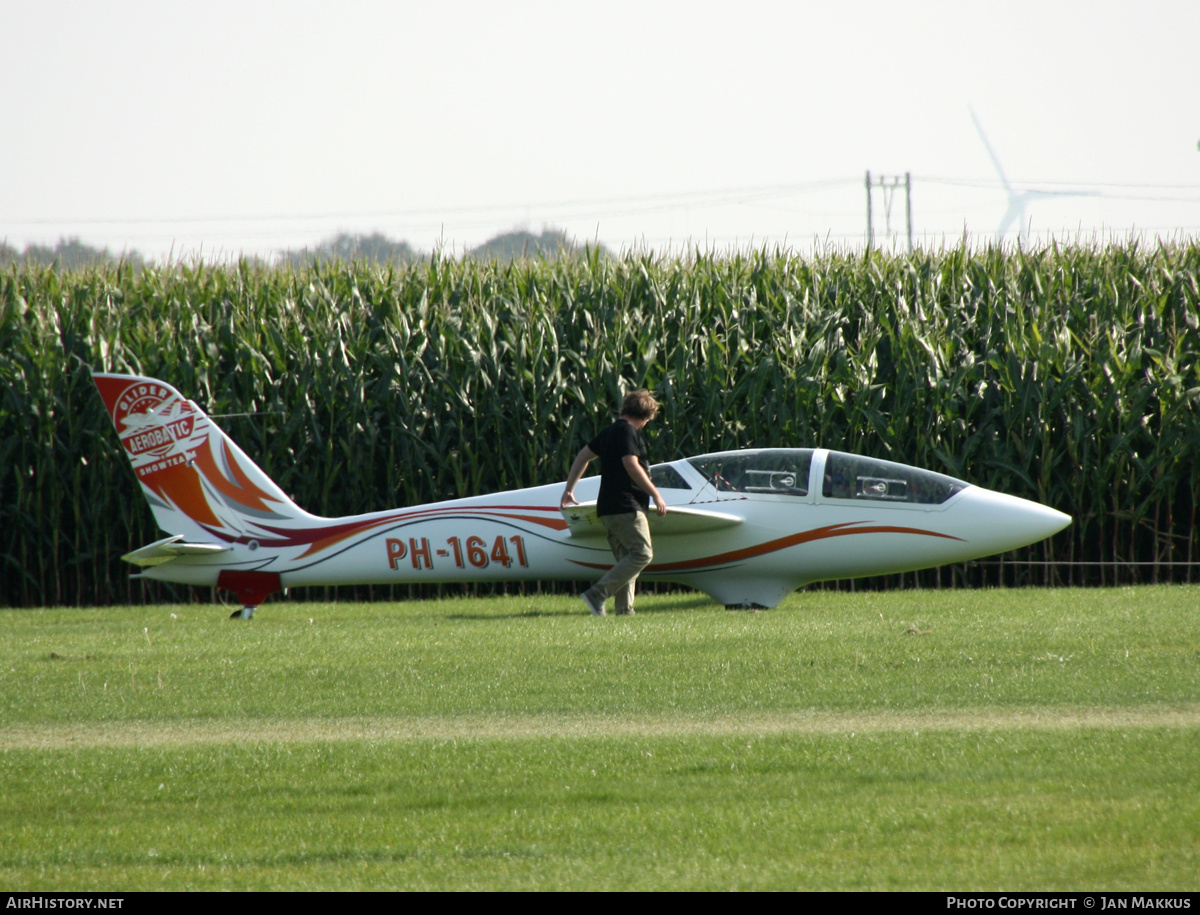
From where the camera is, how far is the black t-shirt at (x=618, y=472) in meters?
10.3

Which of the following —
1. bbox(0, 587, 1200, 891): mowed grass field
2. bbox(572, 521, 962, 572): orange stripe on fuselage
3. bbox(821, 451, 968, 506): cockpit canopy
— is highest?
bbox(821, 451, 968, 506): cockpit canopy

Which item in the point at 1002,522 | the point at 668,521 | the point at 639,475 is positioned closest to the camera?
the point at 639,475

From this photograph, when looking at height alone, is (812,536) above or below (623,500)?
below

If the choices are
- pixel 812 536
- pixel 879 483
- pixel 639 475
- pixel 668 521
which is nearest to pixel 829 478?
pixel 879 483

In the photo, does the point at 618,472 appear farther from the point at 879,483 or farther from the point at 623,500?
the point at 879,483

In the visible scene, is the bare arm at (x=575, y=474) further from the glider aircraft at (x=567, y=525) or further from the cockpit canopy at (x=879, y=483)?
the cockpit canopy at (x=879, y=483)

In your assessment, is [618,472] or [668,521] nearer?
[618,472]

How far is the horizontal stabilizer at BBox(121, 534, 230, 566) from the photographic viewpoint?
11148mm

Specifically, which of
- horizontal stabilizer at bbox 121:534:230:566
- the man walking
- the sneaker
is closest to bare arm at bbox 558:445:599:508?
the man walking

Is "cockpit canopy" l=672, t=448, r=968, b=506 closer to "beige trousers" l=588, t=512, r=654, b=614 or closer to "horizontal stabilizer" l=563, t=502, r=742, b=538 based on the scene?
"horizontal stabilizer" l=563, t=502, r=742, b=538

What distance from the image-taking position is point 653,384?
13508 millimetres

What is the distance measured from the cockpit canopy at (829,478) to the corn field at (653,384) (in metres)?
1.98

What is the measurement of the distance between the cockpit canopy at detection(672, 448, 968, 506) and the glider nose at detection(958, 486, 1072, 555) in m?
0.24

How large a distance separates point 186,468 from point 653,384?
5.13 m
